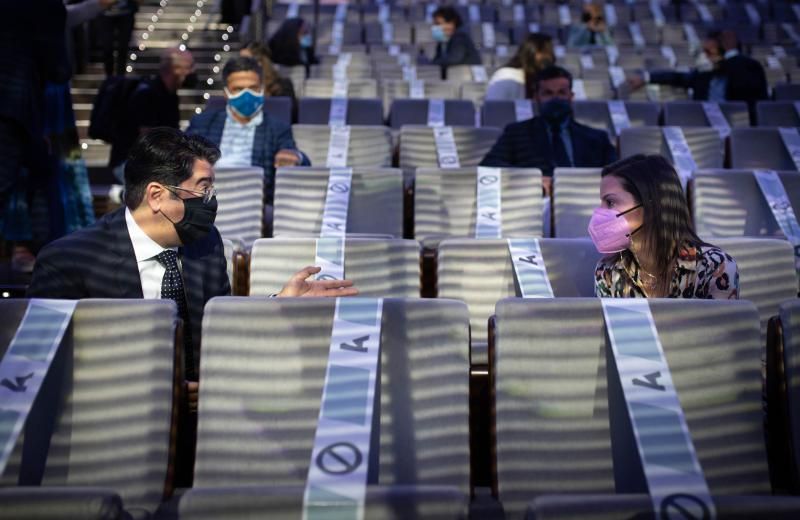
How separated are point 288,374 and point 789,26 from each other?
974 centimetres

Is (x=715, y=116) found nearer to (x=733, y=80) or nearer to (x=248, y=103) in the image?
(x=733, y=80)

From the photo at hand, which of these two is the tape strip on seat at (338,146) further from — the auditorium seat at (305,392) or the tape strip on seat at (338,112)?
the auditorium seat at (305,392)

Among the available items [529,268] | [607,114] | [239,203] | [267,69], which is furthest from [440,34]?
[529,268]

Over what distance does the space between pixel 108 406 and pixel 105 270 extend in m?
0.59

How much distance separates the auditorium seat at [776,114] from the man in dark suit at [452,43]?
2.46 metres

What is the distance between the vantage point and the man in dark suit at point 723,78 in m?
7.15

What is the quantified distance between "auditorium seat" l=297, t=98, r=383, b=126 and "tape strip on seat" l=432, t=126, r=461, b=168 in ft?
3.52

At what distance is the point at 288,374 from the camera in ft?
6.99

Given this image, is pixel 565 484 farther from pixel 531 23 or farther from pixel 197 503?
pixel 531 23

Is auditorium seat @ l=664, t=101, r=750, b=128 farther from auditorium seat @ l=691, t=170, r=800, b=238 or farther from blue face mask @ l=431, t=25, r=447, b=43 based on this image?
auditorium seat @ l=691, t=170, r=800, b=238

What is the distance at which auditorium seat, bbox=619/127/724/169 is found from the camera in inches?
206

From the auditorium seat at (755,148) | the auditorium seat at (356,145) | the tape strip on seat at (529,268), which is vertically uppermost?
the tape strip on seat at (529,268)

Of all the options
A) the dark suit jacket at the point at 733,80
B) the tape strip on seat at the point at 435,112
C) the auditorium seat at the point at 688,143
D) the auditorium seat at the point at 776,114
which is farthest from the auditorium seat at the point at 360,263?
the dark suit jacket at the point at 733,80

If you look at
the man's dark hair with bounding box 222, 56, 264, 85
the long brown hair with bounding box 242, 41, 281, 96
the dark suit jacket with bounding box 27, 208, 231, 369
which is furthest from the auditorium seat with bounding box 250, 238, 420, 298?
the long brown hair with bounding box 242, 41, 281, 96
